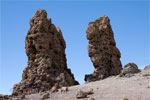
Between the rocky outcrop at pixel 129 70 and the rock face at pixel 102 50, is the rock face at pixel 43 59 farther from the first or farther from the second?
the rocky outcrop at pixel 129 70

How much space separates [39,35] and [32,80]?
19.6 feet

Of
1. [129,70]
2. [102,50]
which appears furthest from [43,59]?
[129,70]

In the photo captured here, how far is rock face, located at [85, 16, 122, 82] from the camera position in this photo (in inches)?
1270

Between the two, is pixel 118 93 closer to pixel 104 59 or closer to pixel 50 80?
pixel 50 80

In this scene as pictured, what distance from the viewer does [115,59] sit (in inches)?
1298

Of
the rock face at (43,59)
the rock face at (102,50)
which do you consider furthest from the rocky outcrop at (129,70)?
the rock face at (43,59)

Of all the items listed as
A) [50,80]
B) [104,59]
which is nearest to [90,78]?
[104,59]

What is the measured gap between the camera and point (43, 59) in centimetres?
3083

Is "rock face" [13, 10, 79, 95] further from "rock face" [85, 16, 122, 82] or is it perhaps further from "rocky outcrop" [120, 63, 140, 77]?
"rocky outcrop" [120, 63, 140, 77]

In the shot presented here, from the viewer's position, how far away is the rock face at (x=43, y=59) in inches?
1150

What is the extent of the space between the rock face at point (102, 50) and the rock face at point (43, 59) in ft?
12.7

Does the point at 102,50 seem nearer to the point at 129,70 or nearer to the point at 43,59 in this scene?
the point at 43,59

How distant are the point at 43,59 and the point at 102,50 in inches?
314

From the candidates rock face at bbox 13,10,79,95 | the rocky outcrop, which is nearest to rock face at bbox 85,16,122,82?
rock face at bbox 13,10,79,95
